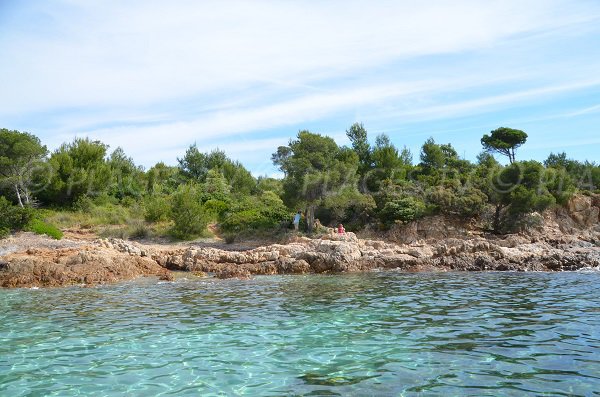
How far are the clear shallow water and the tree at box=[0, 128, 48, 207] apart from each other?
1943 cm

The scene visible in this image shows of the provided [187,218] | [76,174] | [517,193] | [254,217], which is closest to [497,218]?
[517,193]

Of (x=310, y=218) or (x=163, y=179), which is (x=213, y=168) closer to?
(x=163, y=179)

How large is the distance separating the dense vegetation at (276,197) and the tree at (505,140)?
8134 millimetres

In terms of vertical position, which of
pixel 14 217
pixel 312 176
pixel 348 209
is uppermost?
pixel 312 176

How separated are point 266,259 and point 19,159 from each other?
2059 cm

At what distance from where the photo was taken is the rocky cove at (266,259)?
17.9 metres

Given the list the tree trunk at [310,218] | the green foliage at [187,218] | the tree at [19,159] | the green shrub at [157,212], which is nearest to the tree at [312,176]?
the tree trunk at [310,218]

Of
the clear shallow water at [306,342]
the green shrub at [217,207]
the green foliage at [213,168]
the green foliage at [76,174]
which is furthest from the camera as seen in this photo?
the green foliage at [213,168]

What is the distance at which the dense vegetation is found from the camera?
1091 inches

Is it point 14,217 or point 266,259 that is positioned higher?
point 14,217

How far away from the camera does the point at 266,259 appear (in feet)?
68.8

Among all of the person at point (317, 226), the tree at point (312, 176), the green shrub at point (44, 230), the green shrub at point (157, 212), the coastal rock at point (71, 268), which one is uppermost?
the tree at point (312, 176)

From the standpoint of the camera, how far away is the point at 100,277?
17.6 m

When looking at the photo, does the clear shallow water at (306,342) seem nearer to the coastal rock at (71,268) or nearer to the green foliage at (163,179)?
the coastal rock at (71,268)
